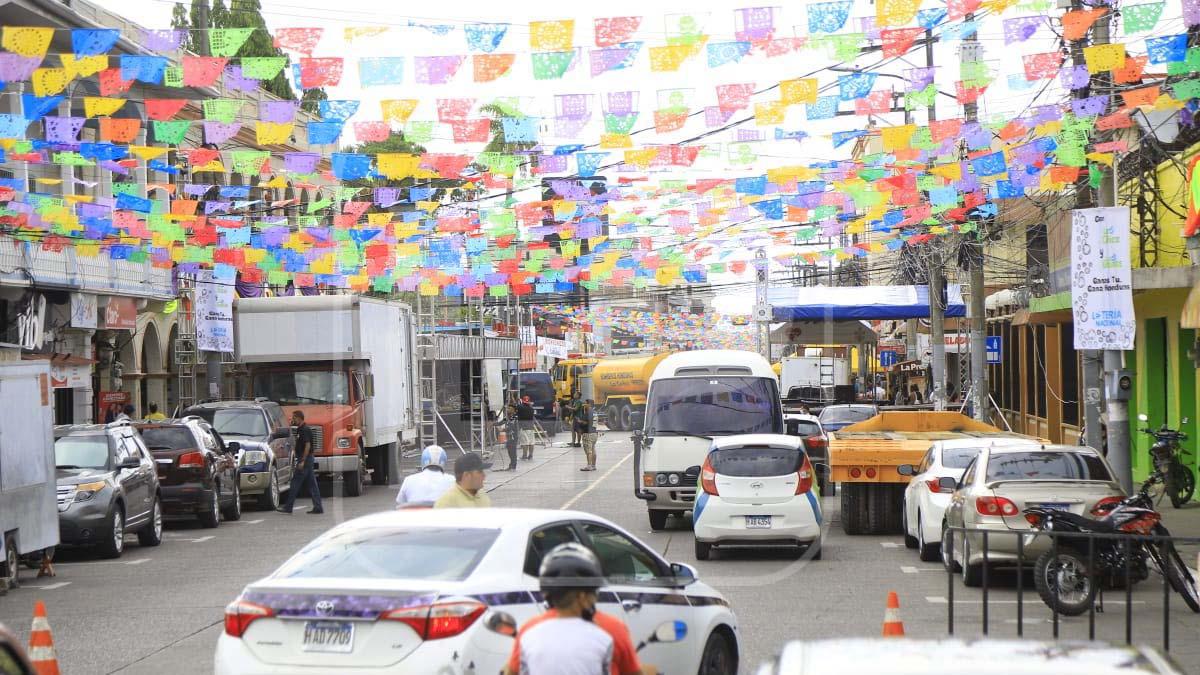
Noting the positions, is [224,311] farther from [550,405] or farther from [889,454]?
[550,405]

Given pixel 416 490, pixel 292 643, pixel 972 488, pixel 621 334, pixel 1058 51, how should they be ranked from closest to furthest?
1. pixel 292 643
2. pixel 416 490
3. pixel 972 488
4. pixel 1058 51
5. pixel 621 334

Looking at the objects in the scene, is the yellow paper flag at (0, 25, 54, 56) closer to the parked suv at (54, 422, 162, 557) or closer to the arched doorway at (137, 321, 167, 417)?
the parked suv at (54, 422, 162, 557)

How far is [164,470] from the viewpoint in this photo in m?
24.4

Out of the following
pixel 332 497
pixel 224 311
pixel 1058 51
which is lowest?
pixel 332 497

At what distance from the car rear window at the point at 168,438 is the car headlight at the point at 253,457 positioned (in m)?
2.97

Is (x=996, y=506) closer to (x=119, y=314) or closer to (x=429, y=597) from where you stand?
(x=429, y=597)

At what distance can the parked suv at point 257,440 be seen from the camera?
2794cm

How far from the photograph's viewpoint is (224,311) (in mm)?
32438

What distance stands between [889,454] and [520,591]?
13.5 metres

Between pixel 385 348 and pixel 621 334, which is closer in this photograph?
pixel 385 348

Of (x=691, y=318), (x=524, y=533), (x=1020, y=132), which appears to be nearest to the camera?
(x=524, y=533)

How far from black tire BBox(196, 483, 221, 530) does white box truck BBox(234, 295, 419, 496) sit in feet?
14.0

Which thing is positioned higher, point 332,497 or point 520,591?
point 520,591

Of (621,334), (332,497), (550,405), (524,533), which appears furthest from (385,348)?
(621,334)
